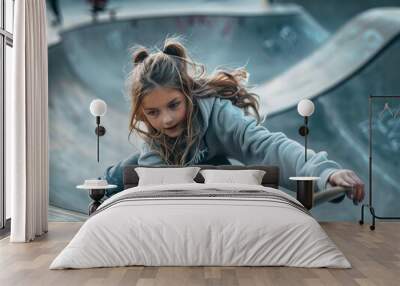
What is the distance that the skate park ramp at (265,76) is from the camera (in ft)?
26.9

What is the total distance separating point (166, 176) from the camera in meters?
7.46

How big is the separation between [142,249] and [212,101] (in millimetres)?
3544

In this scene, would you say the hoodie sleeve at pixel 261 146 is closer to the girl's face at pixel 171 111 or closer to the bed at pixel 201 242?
the girl's face at pixel 171 111

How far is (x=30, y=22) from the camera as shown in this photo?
6.82 m

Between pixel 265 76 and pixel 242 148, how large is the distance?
103cm

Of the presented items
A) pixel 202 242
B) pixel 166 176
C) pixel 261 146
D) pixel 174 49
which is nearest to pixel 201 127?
pixel 261 146

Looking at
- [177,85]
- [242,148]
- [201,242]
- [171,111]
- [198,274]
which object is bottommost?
[198,274]

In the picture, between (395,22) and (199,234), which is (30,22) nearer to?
(199,234)

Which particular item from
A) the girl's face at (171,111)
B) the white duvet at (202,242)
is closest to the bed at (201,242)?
the white duvet at (202,242)

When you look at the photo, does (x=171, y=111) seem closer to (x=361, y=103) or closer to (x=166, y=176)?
(x=166, y=176)

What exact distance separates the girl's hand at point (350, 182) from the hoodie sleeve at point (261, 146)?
3.1 inches

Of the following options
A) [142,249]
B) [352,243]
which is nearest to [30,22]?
[142,249]

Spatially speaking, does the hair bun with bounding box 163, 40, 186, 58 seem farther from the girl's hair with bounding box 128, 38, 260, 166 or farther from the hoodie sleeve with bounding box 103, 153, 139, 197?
the hoodie sleeve with bounding box 103, 153, 139, 197

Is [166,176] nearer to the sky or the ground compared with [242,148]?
nearer to the ground
